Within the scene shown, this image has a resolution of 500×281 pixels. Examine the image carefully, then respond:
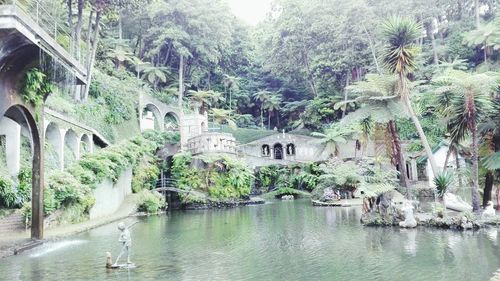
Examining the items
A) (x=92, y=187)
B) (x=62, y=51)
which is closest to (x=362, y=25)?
(x=92, y=187)

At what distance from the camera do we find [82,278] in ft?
27.4

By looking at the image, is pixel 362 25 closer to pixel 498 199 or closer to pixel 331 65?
pixel 331 65

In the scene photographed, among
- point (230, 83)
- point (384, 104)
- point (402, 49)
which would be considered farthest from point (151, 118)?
point (402, 49)

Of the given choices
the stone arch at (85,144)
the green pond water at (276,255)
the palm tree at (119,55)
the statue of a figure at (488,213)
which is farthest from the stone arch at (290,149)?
the statue of a figure at (488,213)

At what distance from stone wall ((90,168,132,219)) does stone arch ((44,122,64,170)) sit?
208 centimetres

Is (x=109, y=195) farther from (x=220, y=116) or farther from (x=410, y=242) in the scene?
(x=220, y=116)

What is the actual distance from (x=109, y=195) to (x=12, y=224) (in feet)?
23.5

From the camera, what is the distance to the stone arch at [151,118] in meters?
33.8

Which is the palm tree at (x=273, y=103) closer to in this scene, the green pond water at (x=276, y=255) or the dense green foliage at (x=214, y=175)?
the dense green foliage at (x=214, y=175)

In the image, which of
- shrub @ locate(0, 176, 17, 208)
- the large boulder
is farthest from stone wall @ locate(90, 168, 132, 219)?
the large boulder

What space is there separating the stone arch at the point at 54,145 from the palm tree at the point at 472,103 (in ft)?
49.7

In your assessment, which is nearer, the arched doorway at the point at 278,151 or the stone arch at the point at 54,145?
the stone arch at the point at 54,145

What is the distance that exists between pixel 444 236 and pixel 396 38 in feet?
23.5

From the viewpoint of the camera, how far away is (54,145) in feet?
59.8
